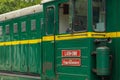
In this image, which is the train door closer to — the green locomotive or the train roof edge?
the green locomotive

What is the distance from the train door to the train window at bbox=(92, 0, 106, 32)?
5.28 ft

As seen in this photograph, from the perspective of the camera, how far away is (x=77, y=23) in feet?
26.9

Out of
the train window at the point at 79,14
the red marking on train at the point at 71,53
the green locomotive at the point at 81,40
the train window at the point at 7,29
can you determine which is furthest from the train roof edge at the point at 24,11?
the train window at the point at 79,14

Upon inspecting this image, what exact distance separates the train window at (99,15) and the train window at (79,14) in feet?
0.67

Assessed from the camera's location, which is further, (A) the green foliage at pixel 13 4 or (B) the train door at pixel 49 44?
(A) the green foliage at pixel 13 4

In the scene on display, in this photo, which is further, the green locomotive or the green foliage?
the green foliage

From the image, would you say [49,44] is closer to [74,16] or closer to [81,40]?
[74,16]

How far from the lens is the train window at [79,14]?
8.00 m

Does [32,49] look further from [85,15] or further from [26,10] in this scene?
[85,15]

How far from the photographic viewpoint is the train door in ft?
30.6

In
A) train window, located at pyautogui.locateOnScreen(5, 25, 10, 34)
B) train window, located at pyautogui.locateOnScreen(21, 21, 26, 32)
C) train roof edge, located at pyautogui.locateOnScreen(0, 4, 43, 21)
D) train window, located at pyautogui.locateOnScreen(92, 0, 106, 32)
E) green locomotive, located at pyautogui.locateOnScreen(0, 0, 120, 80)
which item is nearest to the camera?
green locomotive, located at pyautogui.locateOnScreen(0, 0, 120, 80)

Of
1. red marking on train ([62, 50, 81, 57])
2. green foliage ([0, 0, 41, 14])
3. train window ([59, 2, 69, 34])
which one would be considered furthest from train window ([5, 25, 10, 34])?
green foliage ([0, 0, 41, 14])

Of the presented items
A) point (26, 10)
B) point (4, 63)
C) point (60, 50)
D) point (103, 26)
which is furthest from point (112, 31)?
point (4, 63)

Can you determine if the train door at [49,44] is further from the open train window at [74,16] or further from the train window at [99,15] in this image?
the train window at [99,15]
